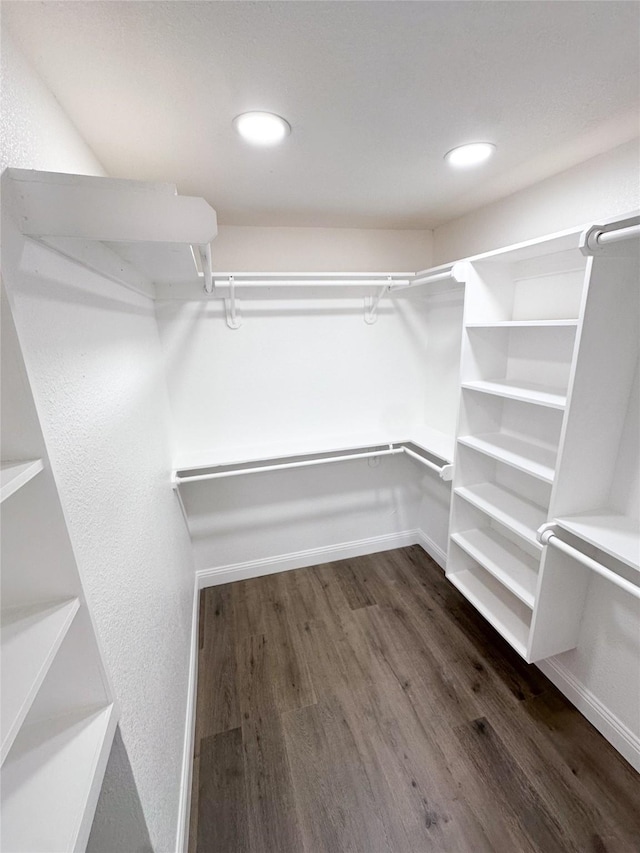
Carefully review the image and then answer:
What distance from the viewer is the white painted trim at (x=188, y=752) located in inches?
47.1

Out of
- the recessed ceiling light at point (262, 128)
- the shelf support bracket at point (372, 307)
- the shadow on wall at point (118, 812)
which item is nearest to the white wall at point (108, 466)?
the shadow on wall at point (118, 812)

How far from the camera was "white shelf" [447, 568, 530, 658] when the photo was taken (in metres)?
1.61

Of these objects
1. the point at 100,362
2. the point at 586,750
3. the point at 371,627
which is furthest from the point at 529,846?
the point at 100,362

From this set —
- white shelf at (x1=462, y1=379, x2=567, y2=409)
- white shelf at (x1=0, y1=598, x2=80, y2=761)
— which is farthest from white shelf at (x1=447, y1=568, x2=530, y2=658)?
white shelf at (x1=0, y1=598, x2=80, y2=761)

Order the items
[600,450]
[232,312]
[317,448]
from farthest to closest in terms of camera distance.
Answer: [317,448]
[232,312]
[600,450]

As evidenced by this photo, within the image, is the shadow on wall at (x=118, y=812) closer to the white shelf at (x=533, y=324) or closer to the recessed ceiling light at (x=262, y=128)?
the recessed ceiling light at (x=262, y=128)

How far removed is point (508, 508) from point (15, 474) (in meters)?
1.88

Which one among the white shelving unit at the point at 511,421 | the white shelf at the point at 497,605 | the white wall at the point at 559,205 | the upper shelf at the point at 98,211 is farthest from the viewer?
the white shelf at the point at 497,605

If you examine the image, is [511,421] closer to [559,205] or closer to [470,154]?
[559,205]

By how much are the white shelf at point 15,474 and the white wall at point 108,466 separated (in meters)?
0.06

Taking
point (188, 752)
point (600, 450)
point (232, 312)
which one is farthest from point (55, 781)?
point (232, 312)

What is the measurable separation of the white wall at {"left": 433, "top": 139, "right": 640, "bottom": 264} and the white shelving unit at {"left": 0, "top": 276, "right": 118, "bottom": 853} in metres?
1.88

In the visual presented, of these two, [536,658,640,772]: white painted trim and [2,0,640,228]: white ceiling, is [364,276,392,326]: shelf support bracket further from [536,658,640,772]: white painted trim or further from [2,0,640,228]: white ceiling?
[536,658,640,772]: white painted trim

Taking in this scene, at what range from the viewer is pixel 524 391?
1.52 meters
